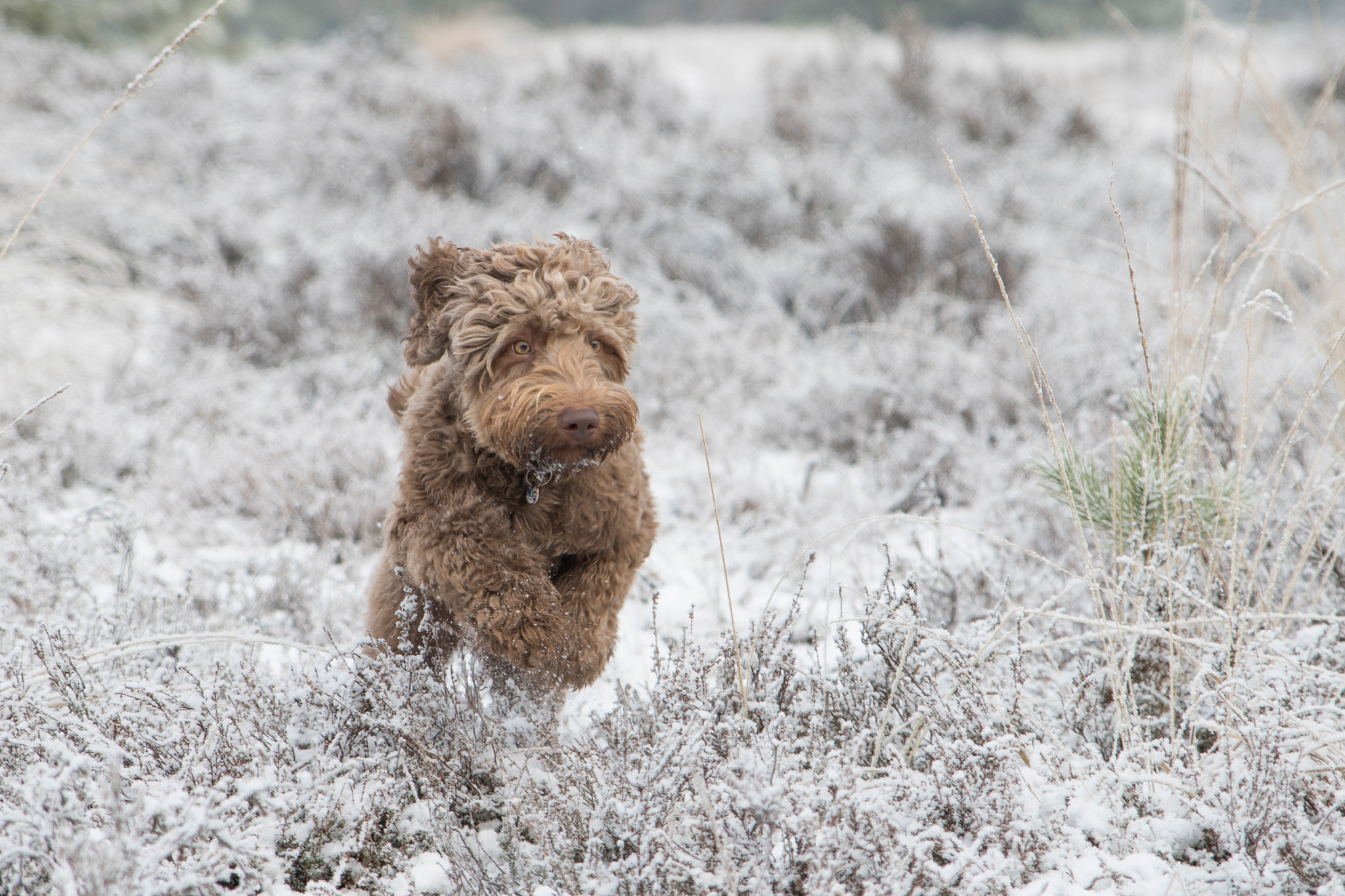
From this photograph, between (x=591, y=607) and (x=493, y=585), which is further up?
(x=493, y=585)

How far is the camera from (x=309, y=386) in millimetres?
5984

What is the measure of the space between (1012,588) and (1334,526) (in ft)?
3.55

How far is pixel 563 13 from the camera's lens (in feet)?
96.2

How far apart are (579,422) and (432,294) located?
2.45 feet

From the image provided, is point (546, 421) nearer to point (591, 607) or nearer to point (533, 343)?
point (533, 343)

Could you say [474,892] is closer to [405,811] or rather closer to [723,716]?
[405,811]

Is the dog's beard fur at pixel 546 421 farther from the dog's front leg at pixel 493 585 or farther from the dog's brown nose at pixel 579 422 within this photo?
the dog's front leg at pixel 493 585

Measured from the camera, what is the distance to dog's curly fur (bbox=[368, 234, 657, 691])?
92.6 inches

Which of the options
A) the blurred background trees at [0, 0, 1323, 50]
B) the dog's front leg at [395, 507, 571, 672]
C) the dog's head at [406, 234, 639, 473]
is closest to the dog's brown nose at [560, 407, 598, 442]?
the dog's head at [406, 234, 639, 473]

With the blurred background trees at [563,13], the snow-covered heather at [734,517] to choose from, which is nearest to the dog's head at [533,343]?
the snow-covered heather at [734,517]

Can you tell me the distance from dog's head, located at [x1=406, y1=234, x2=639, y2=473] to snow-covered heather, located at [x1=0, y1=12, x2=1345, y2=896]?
611 millimetres

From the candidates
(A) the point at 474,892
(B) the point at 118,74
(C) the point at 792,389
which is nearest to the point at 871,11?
(B) the point at 118,74

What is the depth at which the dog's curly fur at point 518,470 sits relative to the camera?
92.6 inches

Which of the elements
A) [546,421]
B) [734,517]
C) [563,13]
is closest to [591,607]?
[546,421]
